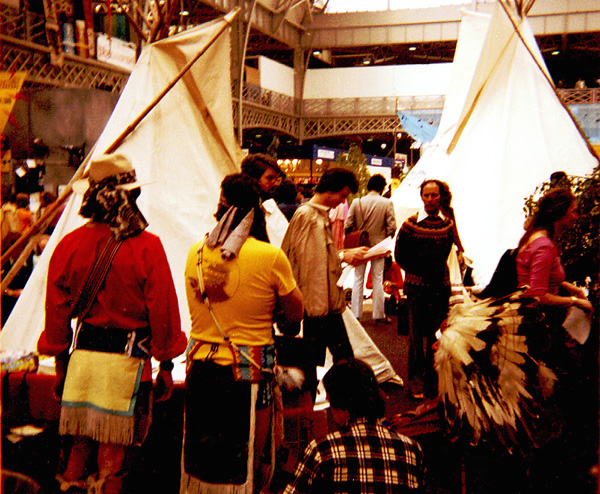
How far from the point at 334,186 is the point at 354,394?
5.78 feet

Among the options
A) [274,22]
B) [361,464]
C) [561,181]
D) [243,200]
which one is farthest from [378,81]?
[361,464]

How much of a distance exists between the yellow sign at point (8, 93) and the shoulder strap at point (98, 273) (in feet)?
2.68

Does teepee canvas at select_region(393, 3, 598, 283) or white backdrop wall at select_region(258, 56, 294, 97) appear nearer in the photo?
teepee canvas at select_region(393, 3, 598, 283)

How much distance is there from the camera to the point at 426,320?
432 cm

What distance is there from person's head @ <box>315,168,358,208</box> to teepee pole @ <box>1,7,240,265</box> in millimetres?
1626

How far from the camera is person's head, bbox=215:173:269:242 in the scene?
2498 millimetres

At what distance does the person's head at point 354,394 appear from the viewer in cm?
188

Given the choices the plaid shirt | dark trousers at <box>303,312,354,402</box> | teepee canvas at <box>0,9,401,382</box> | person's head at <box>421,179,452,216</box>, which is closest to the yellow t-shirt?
the plaid shirt

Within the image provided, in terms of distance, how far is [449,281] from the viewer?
4.30 m

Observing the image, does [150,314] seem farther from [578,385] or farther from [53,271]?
[578,385]

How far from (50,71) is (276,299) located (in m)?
9.94

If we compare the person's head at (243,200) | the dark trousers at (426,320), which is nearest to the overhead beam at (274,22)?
the dark trousers at (426,320)

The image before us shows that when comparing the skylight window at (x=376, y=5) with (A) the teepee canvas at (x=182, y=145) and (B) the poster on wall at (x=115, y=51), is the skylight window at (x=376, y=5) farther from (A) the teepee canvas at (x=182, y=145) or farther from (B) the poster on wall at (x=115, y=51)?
(A) the teepee canvas at (x=182, y=145)

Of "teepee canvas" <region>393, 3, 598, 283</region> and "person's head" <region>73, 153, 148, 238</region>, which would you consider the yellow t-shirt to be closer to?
"person's head" <region>73, 153, 148, 238</region>
